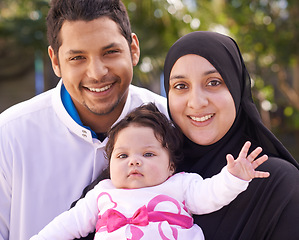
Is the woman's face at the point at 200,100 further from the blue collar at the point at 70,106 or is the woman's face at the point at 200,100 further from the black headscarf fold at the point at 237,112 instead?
the blue collar at the point at 70,106

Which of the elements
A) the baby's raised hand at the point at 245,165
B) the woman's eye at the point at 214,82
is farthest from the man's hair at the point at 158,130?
the baby's raised hand at the point at 245,165

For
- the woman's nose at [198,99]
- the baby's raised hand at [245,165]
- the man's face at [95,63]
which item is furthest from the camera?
the man's face at [95,63]

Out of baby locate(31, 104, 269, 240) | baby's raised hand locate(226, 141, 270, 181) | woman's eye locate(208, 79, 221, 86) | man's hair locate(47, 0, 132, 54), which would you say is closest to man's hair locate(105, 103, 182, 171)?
baby locate(31, 104, 269, 240)

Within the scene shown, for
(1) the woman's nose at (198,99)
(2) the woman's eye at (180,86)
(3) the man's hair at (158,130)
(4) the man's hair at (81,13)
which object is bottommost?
(3) the man's hair at (158,130)

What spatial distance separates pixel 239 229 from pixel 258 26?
668 cm

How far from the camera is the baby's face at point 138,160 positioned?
207 cm

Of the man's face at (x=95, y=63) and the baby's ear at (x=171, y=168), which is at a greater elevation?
the man's face at (x=95, y=63)

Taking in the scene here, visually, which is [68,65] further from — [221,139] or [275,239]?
[275,239]

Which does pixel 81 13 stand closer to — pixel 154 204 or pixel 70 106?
pixel 70 106

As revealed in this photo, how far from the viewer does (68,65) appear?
8.64ft

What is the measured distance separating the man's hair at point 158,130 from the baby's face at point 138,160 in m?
0.03

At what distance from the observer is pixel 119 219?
1988 millimetres

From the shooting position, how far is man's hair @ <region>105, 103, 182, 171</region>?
87.4 inches

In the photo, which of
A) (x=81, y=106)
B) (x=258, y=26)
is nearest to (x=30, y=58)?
(x=258, y=26)
